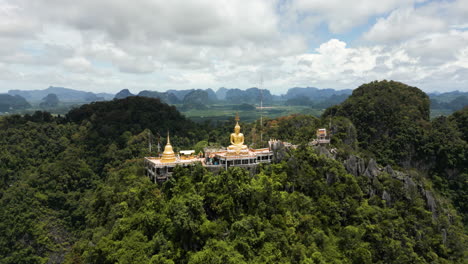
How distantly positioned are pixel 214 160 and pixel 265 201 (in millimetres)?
7613

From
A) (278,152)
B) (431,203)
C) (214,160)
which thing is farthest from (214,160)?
(431,203)

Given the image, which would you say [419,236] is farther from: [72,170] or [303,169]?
[72,170]

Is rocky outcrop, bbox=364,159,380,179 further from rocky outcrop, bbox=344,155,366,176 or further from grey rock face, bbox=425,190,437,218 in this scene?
grey rock face, bbox=425,190,437,218

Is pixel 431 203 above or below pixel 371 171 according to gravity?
below

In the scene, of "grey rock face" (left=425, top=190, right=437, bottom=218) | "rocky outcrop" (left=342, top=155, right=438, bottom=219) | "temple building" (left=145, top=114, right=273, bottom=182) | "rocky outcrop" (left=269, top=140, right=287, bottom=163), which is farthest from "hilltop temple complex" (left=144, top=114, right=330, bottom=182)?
"grey rock face" (left=425, top=190, right=437, bottom=218)

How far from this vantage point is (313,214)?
25.6 metres

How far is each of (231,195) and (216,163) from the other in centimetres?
615

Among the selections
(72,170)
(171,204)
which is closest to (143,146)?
(72,170)

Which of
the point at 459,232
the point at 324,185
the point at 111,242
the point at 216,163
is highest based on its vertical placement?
the point at 216,163

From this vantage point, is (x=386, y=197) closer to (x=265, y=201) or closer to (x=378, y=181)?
(x=378, y=181)

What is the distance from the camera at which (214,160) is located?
29.3 meters

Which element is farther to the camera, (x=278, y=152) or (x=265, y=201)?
(x=278, y=152)

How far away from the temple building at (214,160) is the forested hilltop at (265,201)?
3.77 ft

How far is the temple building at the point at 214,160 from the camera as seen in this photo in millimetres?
28203
